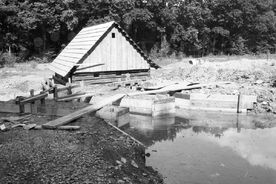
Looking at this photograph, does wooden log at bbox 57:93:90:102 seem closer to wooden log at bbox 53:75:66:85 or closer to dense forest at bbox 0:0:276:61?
wooden log at bbox 53:75:66:85

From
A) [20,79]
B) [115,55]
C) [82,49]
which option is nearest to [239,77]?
[115,55]

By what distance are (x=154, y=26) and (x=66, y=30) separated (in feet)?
37.1

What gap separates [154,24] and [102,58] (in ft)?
70.2

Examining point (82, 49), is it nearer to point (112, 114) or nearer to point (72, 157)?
point (112, 114)

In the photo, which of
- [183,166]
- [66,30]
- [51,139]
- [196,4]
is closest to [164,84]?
[183,166]

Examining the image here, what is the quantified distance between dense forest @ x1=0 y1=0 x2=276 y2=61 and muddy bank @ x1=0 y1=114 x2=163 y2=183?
25601 millimetres

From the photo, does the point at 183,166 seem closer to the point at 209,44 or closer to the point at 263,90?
the point at 263,90

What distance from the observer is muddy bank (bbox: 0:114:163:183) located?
7.16 metres

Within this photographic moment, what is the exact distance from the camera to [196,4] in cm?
4206

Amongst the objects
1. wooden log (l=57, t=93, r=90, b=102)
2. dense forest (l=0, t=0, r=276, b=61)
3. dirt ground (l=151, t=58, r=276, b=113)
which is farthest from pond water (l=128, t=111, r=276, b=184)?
dense forest (l=0, t=0, r=276, b=61)

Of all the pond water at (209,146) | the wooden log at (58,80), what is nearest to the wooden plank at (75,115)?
the pond water at (209,146)

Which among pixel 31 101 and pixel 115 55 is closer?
pixel 31 101

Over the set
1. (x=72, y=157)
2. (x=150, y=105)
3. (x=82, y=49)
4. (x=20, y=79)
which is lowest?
(x=72, y=157)

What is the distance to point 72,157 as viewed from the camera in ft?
26.8
